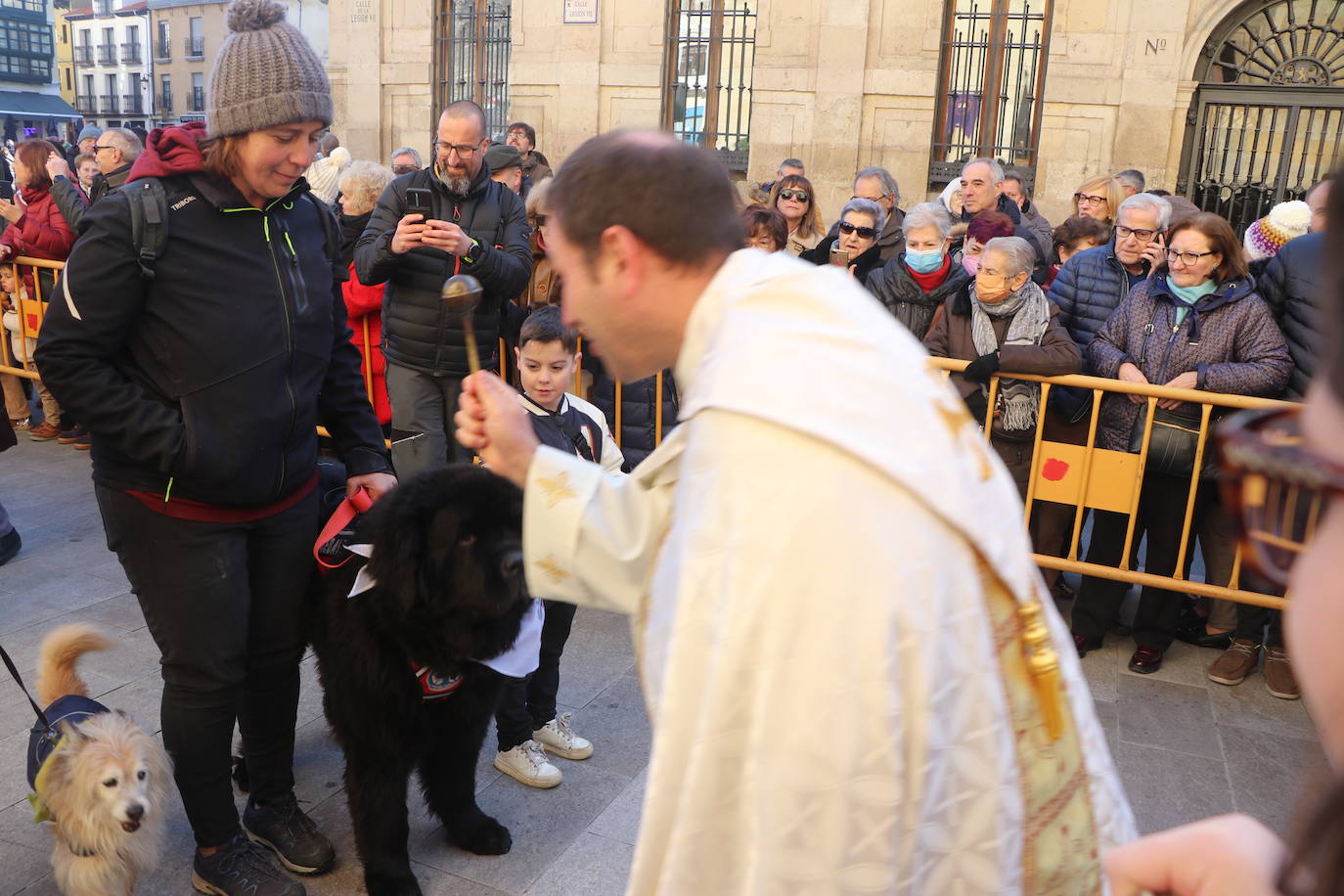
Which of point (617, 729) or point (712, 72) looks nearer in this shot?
point (617, 729)

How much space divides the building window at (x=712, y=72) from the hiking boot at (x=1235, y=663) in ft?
34.6

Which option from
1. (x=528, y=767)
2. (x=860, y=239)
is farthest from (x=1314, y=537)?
(x=860, y=239)

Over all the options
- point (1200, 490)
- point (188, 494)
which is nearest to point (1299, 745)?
point (1200, 490)

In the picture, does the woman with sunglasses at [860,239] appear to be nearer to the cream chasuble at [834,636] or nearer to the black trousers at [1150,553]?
the black trousers at [1150,553]

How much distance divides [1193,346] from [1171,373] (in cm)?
15

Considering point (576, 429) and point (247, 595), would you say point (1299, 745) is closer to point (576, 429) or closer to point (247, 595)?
point (576, 429)

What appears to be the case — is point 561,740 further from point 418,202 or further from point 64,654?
point 418,202

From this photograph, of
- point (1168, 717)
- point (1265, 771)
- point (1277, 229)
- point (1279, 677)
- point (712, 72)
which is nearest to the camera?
point (1265, 771)

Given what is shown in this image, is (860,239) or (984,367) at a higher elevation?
(860,239)

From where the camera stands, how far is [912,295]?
5617 mm

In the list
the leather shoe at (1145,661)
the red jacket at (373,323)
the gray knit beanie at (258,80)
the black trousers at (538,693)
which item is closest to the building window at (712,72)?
the red jacket at (373,323)

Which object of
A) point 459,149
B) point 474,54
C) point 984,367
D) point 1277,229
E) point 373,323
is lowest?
point 373,323

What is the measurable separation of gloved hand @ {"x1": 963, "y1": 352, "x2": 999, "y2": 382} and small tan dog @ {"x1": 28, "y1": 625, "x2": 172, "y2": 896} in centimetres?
364

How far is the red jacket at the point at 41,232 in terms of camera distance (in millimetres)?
7801
